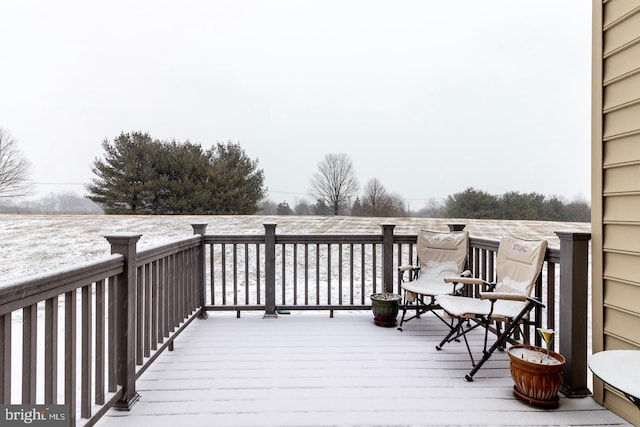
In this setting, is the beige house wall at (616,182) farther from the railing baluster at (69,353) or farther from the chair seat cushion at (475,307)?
the railing baluster at (69,353)

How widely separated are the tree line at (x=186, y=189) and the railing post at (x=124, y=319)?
56.7 ft

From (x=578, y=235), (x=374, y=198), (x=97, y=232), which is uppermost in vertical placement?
(x=374, y=198)

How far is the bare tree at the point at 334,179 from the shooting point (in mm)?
25750

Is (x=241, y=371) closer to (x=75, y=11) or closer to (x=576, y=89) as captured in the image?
(x=75, y=11)

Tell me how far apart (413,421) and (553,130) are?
70.1ft

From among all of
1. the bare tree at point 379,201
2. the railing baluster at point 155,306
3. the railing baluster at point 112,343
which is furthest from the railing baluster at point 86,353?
the bare tree at point 379,201

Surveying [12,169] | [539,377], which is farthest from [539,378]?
[12,169]

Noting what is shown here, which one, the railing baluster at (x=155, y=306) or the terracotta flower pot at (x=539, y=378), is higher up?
the railing baluster at (x=155, y=306)

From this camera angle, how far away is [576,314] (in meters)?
2.12

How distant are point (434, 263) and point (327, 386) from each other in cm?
195

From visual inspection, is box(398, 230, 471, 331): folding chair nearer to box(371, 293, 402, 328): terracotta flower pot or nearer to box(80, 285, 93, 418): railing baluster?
box(371, 293, 402, 328): terracotta flower pot

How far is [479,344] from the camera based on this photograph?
294cm

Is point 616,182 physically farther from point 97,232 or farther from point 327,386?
point 97,232

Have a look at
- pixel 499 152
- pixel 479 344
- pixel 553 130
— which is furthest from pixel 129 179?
pixel 553 130
